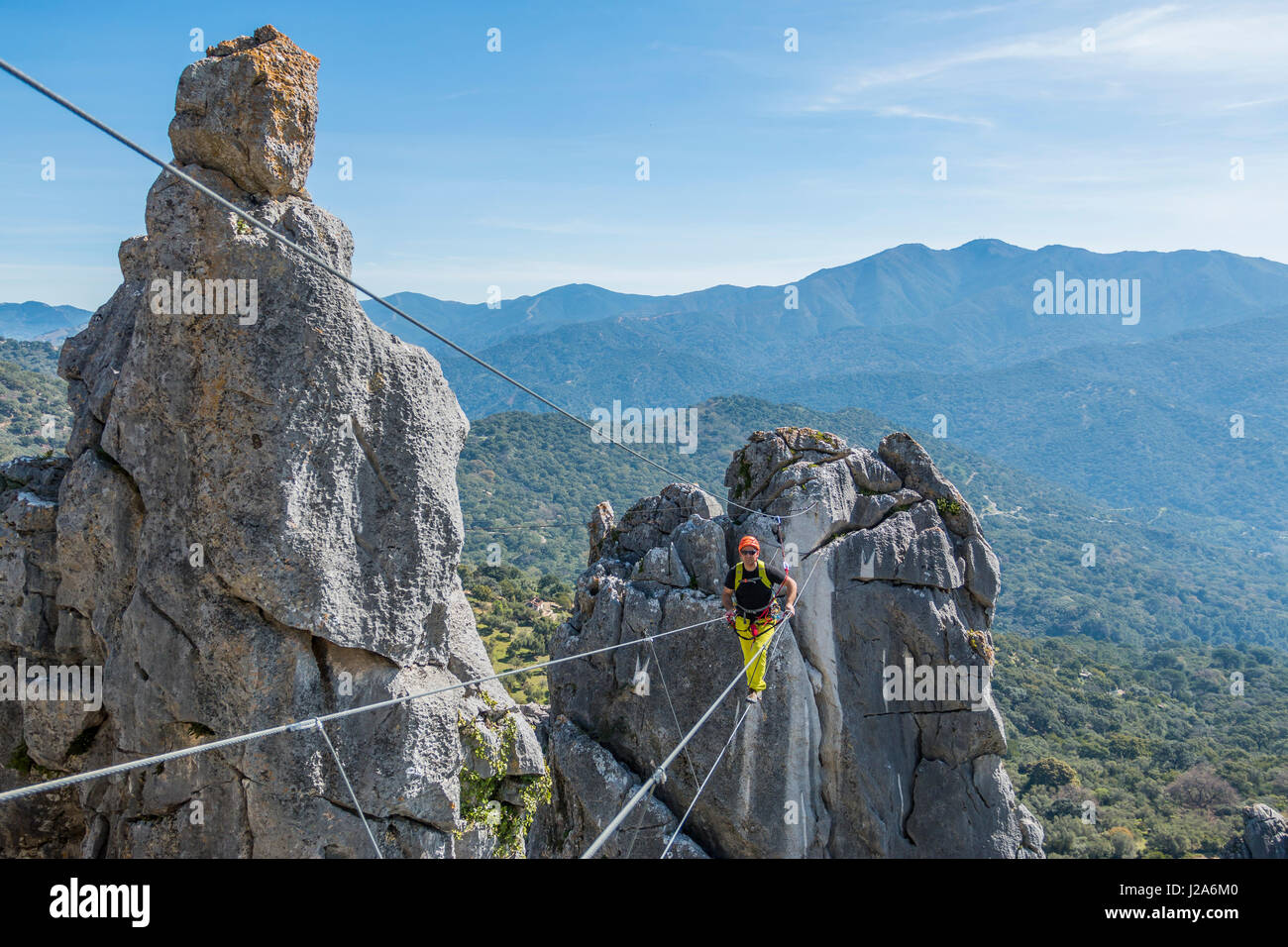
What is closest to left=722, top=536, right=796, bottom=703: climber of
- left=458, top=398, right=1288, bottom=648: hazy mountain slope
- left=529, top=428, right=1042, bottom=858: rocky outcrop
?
left=529, top=428, right=1042, bottom=858: rocky outcrop

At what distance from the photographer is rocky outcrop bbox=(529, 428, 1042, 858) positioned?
17516mm

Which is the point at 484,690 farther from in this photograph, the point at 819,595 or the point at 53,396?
the point at 53,396

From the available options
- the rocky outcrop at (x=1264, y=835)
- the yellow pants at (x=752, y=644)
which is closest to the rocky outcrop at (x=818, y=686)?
the yellow pants at (x=752, y=644)

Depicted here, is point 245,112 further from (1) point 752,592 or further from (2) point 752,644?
(2) point 752,644

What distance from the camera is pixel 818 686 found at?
17.9 metres

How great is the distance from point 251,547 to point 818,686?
13.4 m

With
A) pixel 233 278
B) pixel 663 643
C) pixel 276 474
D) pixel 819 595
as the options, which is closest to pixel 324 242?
pixel 233 278

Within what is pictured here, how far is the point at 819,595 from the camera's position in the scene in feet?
60.5

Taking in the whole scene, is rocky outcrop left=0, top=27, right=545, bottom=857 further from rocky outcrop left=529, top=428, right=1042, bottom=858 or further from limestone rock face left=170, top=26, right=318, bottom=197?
rocky outcrop left=529, top=428, right=1042, bottom=858

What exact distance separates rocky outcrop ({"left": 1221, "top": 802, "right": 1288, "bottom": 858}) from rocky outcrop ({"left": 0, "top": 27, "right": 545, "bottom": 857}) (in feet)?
74.9

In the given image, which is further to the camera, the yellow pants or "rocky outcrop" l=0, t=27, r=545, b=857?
the yellow pants

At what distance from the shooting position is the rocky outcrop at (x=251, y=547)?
799 centimetres

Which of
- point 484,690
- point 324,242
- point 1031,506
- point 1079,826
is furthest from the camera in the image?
point 1031,506

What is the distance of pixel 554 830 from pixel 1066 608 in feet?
419
